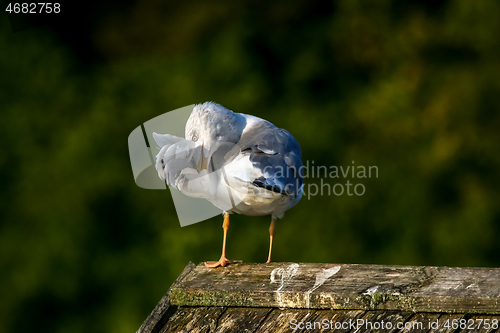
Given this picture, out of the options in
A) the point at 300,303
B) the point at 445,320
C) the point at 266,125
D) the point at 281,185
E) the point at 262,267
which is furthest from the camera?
the point at 266,125

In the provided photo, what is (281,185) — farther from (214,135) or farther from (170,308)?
(170,308)

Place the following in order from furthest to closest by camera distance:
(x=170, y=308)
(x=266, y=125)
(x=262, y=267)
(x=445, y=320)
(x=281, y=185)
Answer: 1. (x=266, y=125)
2. (x=281, y=185)
3. (x=262, y=267)
4. (x=170, y=308)
5. (x=445, y=320)

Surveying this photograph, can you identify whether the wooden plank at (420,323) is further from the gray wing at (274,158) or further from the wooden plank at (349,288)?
the gray wing at (274,158)

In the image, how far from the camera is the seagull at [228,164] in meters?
2.07

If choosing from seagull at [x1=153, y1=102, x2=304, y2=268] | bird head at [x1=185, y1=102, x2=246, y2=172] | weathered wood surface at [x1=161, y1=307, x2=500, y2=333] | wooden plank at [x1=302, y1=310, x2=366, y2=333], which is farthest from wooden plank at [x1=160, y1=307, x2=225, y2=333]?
bird head at [x1=185, y1=102, x2=246, y2=172]

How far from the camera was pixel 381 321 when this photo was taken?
57.9 inches

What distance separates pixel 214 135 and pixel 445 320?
3.71 feet

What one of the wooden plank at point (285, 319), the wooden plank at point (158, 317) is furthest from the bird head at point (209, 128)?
the wooden plank at point (285, 319)

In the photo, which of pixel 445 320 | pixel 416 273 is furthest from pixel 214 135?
pixel 445 320

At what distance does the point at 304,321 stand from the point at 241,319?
185mm

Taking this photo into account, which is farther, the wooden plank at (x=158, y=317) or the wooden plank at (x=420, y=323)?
the wooden plank at (x=158, y=317)

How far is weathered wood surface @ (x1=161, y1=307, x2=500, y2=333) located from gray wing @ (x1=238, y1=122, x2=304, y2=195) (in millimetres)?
610

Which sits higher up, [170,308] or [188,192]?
A: [188,192]

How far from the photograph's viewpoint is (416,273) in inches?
67.1
